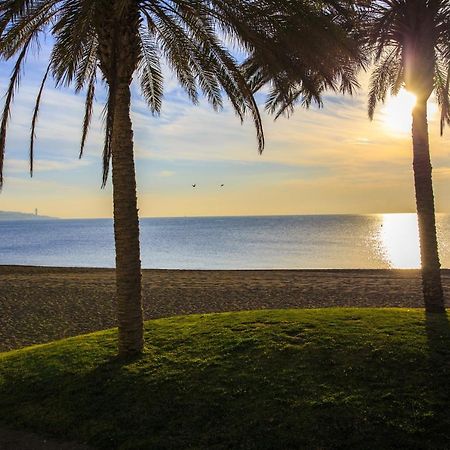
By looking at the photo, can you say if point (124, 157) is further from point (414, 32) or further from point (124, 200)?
point (414, 32)

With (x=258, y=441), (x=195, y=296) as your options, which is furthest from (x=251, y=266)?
(x=258, y=441)

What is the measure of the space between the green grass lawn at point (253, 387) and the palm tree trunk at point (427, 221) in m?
0.92

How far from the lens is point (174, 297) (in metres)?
24.3

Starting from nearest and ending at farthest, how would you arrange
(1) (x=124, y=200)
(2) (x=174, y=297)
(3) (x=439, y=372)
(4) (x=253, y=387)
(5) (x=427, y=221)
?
(3) (x=439, y=372), (4) (x=253, y=387), (1) (x=124, y=200), (5) (x=427, y=221), (2) (x=174, y=297)

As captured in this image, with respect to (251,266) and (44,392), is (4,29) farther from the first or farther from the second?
(251,266)

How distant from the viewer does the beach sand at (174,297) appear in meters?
18.0

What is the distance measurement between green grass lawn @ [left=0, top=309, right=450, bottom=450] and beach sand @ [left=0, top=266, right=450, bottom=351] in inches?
274

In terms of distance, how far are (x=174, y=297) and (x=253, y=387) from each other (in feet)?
55.2

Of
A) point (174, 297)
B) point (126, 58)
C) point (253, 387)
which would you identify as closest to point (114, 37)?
point (126, 58)

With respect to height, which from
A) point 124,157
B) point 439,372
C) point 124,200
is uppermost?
point 124,157

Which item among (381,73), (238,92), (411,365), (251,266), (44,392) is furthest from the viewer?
(251,266)

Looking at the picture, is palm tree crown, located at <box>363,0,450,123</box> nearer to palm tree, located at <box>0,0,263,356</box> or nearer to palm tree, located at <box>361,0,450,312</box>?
palm tree, located at <box>361,0,450,312</box>

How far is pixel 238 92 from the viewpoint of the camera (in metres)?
10.0

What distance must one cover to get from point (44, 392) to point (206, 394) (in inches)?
117
